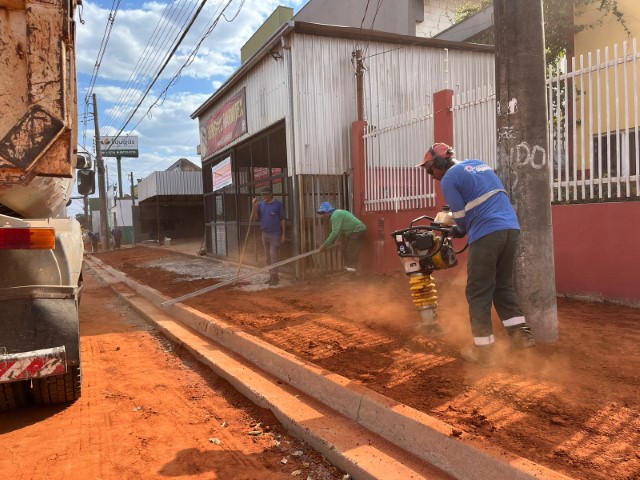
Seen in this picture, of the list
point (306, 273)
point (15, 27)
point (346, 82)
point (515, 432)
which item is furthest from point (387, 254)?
point (15, 27)

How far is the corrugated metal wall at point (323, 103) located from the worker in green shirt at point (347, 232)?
1.13 metres

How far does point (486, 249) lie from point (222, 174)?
11121 mm

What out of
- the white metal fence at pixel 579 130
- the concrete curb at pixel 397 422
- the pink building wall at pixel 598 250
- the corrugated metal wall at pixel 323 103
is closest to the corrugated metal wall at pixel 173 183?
the corrugated metal wall at pixel 323 103

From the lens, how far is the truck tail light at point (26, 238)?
2691 mm

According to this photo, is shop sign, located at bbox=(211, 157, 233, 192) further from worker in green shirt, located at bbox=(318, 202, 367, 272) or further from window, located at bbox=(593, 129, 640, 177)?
window, located at bbox=(593, 129, 640, 177)

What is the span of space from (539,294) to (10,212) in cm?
441

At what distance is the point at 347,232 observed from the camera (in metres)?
8.40

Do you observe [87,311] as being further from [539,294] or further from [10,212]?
[539,294]

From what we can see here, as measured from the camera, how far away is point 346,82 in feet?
30.6

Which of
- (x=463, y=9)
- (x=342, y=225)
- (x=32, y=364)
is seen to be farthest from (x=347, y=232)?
(x=463, y=9)

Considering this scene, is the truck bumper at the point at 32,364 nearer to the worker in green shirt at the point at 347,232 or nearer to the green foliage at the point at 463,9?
the worker in green shirt at the point at 347,232

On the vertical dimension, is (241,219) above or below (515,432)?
above

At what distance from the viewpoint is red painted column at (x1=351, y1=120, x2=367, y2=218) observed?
8.91m

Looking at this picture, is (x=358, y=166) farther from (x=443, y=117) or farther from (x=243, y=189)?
(x=243, y=189)
